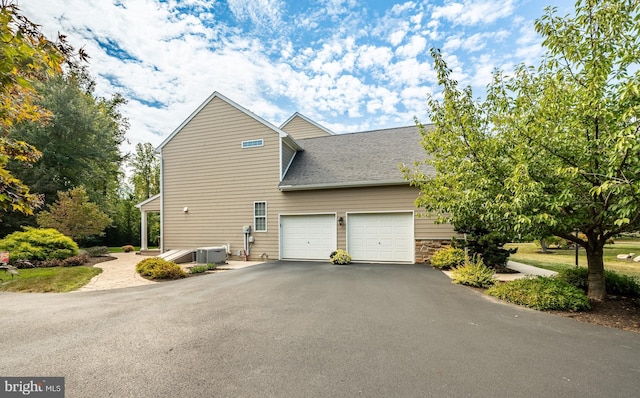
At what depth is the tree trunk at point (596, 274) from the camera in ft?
19.0

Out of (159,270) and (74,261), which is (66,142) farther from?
(159,270)

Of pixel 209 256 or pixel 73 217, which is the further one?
pixel 73 217

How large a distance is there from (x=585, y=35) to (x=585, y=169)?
7.47 feet

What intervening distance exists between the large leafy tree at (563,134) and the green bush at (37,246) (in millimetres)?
13986

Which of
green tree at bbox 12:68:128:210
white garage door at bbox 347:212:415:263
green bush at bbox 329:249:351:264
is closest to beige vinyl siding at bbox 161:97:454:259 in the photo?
white garage door at bbox 347:212:415:263

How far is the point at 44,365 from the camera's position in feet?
10.4

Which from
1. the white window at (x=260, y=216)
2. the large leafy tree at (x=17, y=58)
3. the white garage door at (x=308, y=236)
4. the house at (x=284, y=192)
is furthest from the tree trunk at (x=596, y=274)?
the white window at (x=260, y=216)

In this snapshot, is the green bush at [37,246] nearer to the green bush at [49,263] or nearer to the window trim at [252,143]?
the green bush at [49,263]

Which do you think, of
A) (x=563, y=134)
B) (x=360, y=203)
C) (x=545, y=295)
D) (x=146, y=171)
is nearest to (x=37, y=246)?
(x=360, y=203)

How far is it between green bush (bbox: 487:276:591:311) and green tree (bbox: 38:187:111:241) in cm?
1749

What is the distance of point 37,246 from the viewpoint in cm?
1077

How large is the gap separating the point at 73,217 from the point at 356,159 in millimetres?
13855

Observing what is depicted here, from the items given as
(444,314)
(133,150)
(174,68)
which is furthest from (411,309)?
(133,150)

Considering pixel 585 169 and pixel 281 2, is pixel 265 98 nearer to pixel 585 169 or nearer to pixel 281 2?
pixel 281 2
